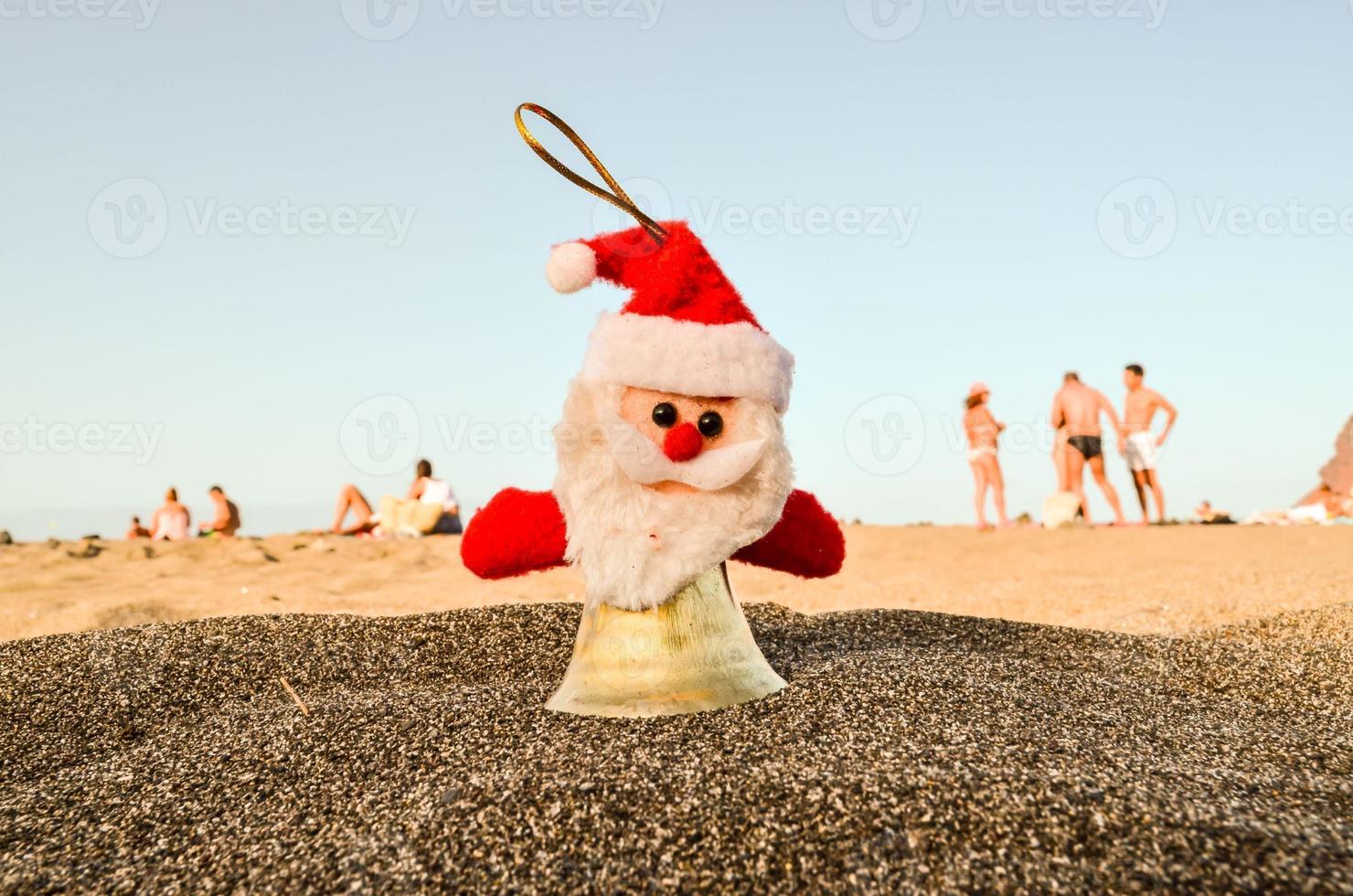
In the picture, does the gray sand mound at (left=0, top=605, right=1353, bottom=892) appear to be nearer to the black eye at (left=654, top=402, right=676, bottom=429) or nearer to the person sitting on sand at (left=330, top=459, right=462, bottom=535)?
the black eye at (left=654, top=402, right=676, bottom=429)

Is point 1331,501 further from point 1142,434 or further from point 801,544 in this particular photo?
point 801,544

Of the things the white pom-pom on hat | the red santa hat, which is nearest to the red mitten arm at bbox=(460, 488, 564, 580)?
the red santa hat

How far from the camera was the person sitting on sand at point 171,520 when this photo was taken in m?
12.5

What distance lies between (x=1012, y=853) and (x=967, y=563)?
24.4ft

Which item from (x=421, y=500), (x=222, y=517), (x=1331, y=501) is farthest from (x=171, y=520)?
(x=1331, y=501)

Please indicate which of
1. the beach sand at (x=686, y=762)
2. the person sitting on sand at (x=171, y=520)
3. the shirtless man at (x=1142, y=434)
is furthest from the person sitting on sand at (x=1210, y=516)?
the person sitting on sand at (x=171, y=520)

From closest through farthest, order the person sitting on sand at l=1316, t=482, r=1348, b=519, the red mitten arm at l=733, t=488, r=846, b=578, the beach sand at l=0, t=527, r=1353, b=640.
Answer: the red mitten arm at l=733, t=488, r=846, b=578
the beach sand at l=0, t=527, r=1353, b=640
the person sitting on sand at l=1316, t=482, r=1348, b=519

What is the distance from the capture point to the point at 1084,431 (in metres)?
11.5

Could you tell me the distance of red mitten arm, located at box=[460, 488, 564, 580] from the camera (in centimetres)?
324

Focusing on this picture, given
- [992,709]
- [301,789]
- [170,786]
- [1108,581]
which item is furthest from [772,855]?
[1108,581]

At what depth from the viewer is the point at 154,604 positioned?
21.3 ft

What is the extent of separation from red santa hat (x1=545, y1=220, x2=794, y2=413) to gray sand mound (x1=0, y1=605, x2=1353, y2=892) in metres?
1.00

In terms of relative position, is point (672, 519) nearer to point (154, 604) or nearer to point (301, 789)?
point (301, 789)

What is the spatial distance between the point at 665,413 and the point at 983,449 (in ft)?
31.1
